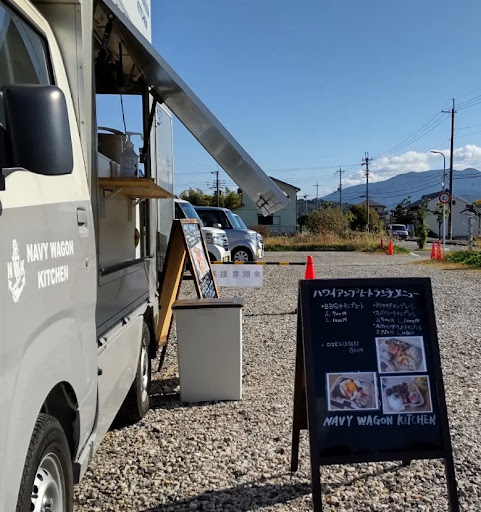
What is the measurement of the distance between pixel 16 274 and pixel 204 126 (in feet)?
8.82

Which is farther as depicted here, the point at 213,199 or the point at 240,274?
the point at 213,199

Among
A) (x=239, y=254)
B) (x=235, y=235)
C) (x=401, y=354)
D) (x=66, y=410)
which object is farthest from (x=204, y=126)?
(x=239, y=254)

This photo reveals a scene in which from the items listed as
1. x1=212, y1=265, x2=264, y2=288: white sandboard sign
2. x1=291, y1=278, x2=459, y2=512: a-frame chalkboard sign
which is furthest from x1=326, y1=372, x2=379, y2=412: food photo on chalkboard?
x1=212, y1=265, x2=264, y2=288: white sandboard sign

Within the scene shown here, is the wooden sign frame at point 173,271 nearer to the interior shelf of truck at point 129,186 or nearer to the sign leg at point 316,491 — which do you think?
the interior shelf of truck at point 129,186

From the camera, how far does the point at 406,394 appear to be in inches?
125

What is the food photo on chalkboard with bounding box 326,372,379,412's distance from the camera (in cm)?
314

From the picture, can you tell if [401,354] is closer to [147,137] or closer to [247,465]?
[247,465]

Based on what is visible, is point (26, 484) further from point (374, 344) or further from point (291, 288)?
point (291, 288)

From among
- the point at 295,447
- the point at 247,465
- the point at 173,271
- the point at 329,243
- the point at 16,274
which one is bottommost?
the point at 329,243

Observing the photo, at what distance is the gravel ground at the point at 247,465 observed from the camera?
3.36 m

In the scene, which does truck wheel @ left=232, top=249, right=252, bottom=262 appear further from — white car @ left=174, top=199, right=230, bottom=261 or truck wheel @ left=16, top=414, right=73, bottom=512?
truck wheel @ left=16, top=414, right=73, bottom=512

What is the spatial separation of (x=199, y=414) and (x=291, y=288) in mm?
8942

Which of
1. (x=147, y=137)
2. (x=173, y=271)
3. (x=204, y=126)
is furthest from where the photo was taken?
(x=173, y=271)

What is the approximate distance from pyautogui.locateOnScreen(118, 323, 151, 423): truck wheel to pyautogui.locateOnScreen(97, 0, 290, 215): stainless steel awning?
59.4 inches
